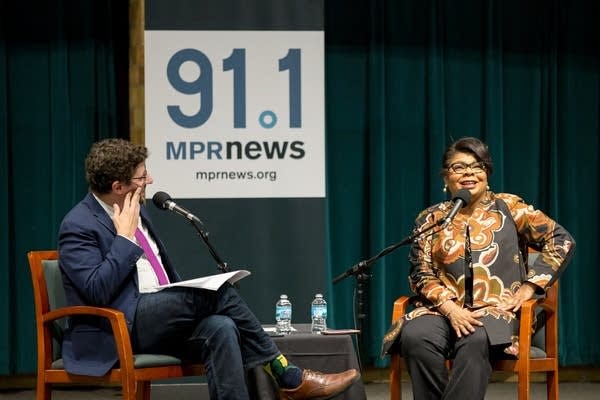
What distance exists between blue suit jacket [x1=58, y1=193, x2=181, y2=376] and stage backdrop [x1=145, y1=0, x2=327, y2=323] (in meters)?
1.20

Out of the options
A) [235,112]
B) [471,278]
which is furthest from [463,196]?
[235,112]

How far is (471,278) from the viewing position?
12.6 feet

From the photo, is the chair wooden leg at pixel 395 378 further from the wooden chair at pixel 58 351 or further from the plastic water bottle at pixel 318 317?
the wooden chair at pixel 58 351

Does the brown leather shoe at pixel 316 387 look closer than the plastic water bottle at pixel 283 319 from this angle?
Yes

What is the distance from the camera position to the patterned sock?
3.62 meters

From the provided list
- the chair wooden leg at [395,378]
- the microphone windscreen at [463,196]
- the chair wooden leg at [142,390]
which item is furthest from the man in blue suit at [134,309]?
the microphone windscreen at [463,196]

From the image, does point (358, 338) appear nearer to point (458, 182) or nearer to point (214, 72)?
Answer: point (458, 182)

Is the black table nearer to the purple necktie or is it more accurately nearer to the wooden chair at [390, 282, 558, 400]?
the wooden chair at [390, 282, 558, 400]

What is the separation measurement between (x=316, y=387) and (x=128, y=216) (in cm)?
95

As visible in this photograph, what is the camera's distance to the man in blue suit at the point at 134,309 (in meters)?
3.46

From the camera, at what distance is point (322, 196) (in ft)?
15.8

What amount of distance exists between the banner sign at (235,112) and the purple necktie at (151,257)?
935 millimetres

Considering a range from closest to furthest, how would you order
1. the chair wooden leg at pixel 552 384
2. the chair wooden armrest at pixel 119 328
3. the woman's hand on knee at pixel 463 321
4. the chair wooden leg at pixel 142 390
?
the chair wooden armrest at pixel 119 328 → the woman's hand on knee at pixel 463 321 → the chair wooden leg at pixel 552 384 → the chair wooden leg at pixel 142 390

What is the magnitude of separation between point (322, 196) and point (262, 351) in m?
1.38
